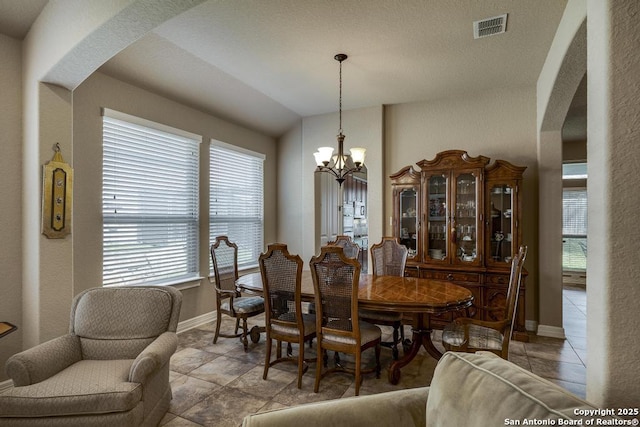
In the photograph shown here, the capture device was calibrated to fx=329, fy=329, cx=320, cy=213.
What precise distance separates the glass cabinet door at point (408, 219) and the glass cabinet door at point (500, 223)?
2.94 feet

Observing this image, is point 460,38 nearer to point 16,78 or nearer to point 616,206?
point 616,206

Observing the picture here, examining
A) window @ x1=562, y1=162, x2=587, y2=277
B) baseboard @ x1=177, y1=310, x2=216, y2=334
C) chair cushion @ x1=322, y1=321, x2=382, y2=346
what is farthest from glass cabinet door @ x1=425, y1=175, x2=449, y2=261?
window @ x1=562, y1=162, x2=587, y2=277

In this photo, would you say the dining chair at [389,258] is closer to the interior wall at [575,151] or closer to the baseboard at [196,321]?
the baseboard at [196,321]

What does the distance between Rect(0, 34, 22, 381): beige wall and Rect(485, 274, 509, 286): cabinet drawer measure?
455cm

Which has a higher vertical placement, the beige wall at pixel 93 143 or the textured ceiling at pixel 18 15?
the textured ceiling at pixel 18 15

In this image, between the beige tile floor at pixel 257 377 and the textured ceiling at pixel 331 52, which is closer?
the beige tile floor at pixel 257 377

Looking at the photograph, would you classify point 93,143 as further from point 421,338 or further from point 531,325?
point 531,325

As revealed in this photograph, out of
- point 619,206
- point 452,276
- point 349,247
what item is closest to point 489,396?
point 619,206

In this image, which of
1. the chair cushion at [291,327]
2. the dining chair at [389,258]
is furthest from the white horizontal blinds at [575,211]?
the chair cushion at [291,327]

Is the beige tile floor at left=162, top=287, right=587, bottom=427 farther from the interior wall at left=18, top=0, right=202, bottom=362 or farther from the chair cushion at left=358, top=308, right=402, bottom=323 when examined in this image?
the interior wall at left=18, top=0, right=202, bottom=362

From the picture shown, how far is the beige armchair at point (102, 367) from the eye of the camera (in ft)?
5.76

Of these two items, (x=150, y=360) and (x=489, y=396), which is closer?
(x=489, y=396)

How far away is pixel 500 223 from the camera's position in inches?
157

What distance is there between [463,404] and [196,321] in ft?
12.7
